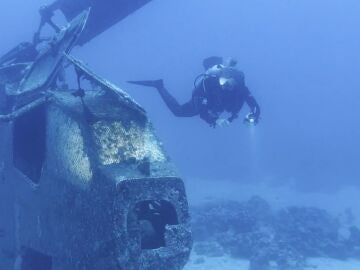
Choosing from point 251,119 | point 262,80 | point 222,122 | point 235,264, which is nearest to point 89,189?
point 222,122

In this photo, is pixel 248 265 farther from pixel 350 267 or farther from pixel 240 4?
pixel 240 4

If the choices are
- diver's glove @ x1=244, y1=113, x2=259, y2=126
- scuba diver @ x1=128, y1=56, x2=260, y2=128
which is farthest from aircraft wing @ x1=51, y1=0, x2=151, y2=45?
diver's glove @ x1=244, y1=113, x2=259, y2=126

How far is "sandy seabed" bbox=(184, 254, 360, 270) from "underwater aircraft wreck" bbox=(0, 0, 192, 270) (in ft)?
37.6

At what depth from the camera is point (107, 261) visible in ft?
7.63

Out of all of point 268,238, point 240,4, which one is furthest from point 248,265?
point 240,4

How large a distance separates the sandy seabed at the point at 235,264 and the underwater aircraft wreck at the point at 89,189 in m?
11.4

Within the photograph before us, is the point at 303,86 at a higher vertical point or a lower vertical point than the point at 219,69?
higher

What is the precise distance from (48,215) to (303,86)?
110265 millimetres

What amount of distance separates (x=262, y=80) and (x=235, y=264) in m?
104

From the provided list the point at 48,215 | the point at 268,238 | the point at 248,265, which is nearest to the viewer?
the point at 48,215

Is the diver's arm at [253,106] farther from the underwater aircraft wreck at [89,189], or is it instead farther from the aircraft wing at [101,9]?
the underwater aircraft wreck at [89,189]

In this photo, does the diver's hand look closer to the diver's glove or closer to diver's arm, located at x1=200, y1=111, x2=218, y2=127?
diver's arm, located at x1=200, y1=111, x2=218, y2=127

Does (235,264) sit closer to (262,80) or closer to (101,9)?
(101,9)

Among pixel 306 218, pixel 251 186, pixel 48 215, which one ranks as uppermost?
pixel 251 186
